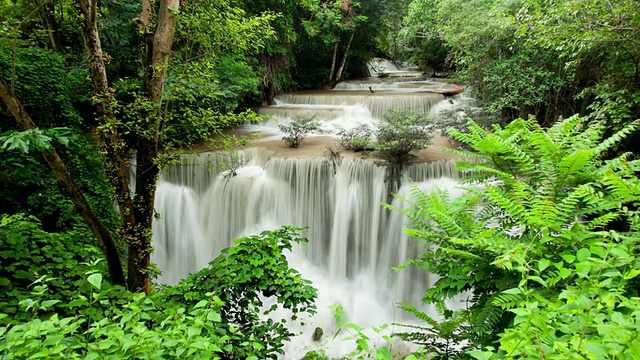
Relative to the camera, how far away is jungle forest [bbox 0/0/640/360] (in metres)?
1.85

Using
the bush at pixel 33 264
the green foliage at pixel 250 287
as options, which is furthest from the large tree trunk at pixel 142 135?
the green foliage at pixel 250 287

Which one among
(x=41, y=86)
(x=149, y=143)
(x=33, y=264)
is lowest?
(x=33, y=264)

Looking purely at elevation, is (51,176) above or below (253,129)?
below

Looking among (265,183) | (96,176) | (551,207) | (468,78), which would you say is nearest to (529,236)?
(551,207)

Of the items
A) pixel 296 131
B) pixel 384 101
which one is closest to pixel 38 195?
pixel 296 131

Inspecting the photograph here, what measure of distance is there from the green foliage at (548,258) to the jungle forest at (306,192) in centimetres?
2

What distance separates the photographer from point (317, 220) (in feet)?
26.0

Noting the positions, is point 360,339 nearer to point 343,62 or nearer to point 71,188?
point 71,188

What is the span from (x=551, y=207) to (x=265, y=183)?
262 inches

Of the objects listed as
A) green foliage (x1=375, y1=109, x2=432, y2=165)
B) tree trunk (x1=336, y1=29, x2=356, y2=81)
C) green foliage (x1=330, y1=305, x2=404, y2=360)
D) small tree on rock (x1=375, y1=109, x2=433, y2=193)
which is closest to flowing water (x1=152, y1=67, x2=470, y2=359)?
small tree on rock (x1=375, y1=109, x2=433, y2=193)

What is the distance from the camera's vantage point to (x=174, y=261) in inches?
321

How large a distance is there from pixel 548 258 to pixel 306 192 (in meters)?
6.15

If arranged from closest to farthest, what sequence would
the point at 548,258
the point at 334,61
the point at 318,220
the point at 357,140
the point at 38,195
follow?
the point at 548,258 → the point at 38,195 → the point at 318,220 → the point at 357,140 → the point at 334,61

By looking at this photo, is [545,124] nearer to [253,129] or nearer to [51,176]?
[253,129]
